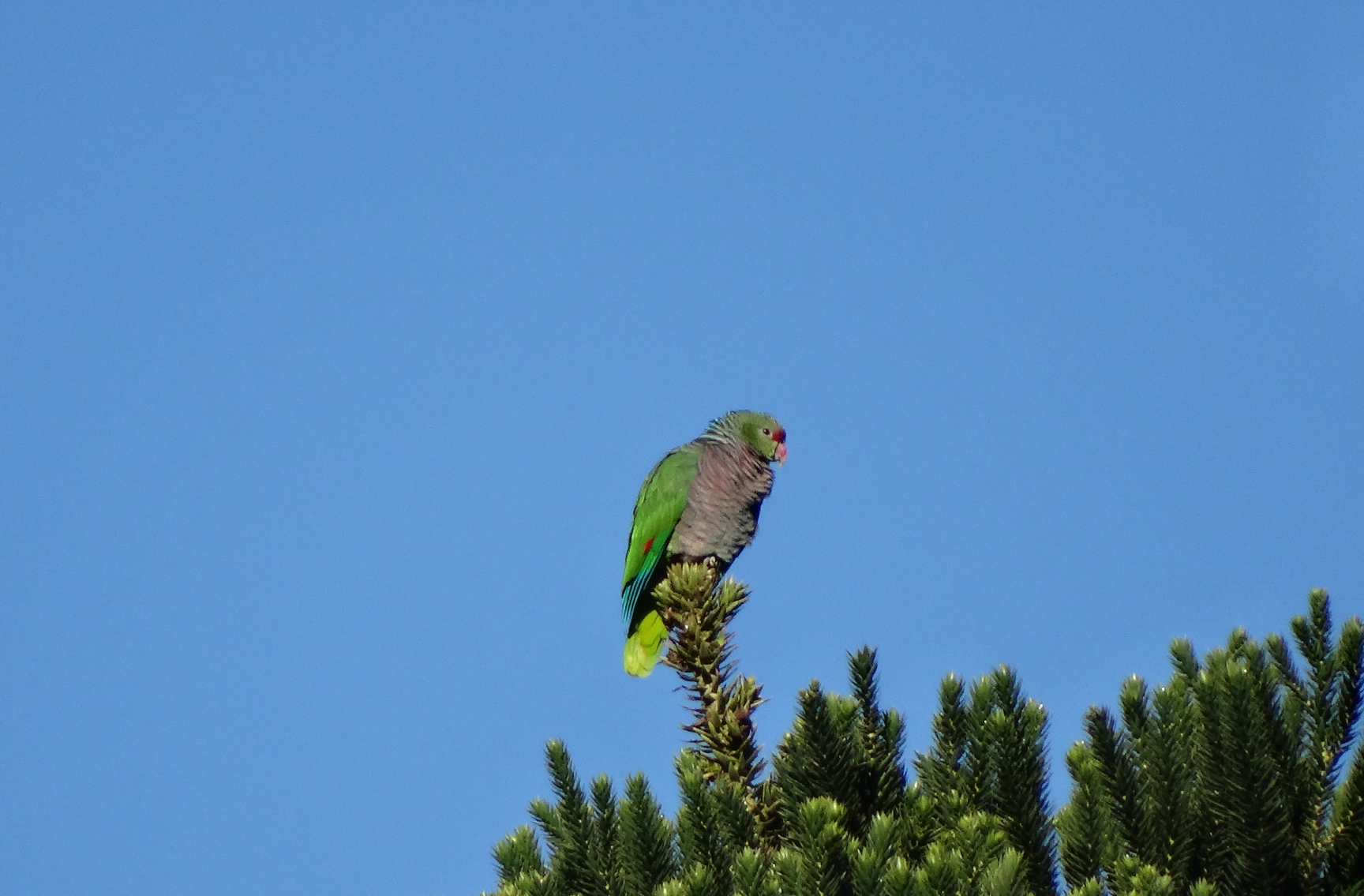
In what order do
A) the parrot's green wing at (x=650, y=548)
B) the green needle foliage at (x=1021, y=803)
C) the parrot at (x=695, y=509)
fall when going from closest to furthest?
1. the green needle foliage at (x=1021, y=803)
2. the parrot at (x=695, y=509)
3. the parrot's green wing at (x=650, y=548)

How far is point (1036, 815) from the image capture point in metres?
4.86

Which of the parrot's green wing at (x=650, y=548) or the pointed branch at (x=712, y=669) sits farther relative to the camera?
the parrot's green wing at (x=650, y=548)

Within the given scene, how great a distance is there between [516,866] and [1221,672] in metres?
2.95

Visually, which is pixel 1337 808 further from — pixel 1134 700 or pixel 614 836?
pixel 614 836

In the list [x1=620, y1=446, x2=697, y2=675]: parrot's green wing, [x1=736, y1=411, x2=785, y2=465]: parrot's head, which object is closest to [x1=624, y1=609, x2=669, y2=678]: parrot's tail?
[x1=620, y1=446, x2=697, y2=675]: parrot's green wing

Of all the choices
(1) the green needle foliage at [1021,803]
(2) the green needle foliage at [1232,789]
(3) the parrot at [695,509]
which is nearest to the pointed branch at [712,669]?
(1) the green needle foliage at [1021,803]

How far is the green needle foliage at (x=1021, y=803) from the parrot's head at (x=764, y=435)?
5023mm

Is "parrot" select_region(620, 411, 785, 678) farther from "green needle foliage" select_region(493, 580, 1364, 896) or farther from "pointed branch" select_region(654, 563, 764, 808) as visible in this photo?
"green needle foliage" select_region(493, 580, 1364, 896)

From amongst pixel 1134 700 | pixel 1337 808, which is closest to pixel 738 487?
pixel 1134 700

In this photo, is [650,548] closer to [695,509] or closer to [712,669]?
[695,509]

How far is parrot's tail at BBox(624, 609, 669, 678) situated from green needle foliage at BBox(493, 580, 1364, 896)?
15.8ft

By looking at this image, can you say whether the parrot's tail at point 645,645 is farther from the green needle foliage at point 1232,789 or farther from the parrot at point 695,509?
the green needle foliage at point 1232,789

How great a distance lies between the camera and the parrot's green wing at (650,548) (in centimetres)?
1006

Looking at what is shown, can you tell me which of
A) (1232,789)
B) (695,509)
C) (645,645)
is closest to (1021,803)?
(1232,789)
